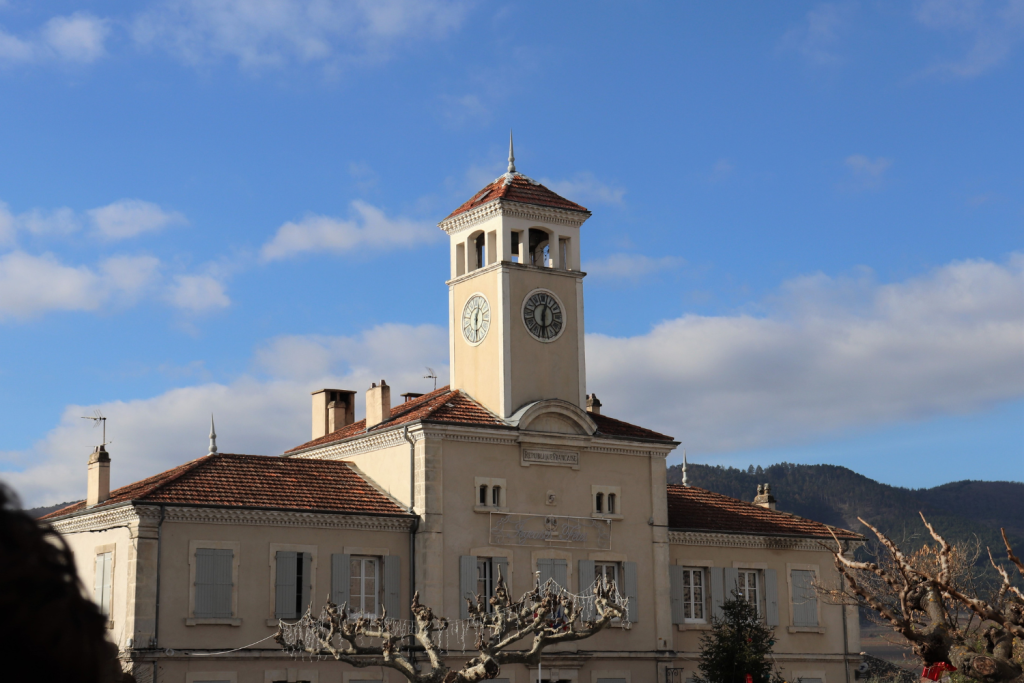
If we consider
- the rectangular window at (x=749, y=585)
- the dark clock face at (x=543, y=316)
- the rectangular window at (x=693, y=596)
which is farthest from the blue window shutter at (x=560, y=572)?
the dark clock face at (x=543, y=316)

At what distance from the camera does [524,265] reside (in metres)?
37.8

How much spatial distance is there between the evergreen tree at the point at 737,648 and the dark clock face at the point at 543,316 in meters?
9.39

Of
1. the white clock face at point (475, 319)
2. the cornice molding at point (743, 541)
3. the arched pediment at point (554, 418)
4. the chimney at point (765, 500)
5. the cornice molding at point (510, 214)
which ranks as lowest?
the cornice molding at point (743, 541)

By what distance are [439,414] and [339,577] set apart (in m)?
5.31

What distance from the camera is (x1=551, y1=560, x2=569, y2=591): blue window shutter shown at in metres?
35.3

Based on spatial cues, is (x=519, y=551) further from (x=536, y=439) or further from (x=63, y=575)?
(x=63, y=575)

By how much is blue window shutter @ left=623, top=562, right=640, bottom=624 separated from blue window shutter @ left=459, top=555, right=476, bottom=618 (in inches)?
194

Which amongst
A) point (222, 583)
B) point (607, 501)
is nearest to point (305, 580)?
point (222, 583)

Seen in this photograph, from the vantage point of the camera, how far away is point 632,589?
36844 millimetres

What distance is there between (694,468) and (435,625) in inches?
5410

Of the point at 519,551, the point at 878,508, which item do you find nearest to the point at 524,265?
the point at 519,551

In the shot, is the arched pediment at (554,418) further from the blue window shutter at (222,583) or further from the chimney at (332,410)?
the blue window shutter at (222,583)

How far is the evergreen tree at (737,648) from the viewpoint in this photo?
116 ft

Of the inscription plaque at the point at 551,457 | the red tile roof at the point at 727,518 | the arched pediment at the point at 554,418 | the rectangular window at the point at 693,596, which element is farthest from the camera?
the red tile roof at the point at 727,518
